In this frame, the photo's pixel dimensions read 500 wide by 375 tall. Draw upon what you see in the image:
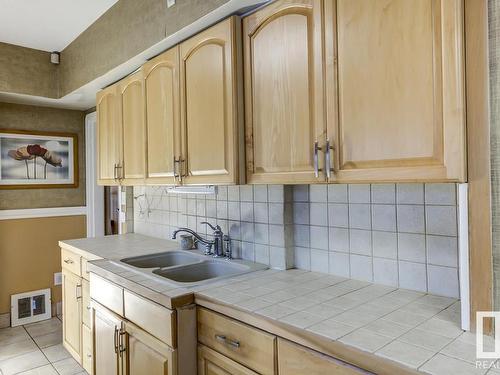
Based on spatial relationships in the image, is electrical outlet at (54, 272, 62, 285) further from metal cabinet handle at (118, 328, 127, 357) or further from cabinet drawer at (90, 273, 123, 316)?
metal cabinet handle at (118, 328, 127, 357)

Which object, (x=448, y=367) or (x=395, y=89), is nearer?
(x=448, y=367)

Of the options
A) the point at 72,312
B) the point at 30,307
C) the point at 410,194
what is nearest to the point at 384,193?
the point at 410,194

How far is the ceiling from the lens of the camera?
2410 millimetres

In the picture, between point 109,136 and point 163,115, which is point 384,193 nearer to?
point 163,115

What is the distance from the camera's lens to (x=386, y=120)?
1113 millimetres

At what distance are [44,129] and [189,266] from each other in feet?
8.44

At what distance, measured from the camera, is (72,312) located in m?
2.64

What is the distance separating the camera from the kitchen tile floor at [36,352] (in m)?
2.62

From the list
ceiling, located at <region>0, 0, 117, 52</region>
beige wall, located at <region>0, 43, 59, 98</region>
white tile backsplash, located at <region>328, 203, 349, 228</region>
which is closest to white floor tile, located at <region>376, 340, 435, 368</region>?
white tile backsplash, located at <region>328, 203, 349, 228</region>

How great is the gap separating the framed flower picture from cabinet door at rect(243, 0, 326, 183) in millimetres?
2847

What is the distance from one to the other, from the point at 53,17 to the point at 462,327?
302 cm

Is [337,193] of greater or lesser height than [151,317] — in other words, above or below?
above

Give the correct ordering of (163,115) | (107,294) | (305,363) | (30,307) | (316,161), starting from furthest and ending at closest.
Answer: (30,307) < (163,115) < (107,294) < (316,161) < (305,363)

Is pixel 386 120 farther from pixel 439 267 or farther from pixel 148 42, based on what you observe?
pixel 148 42
